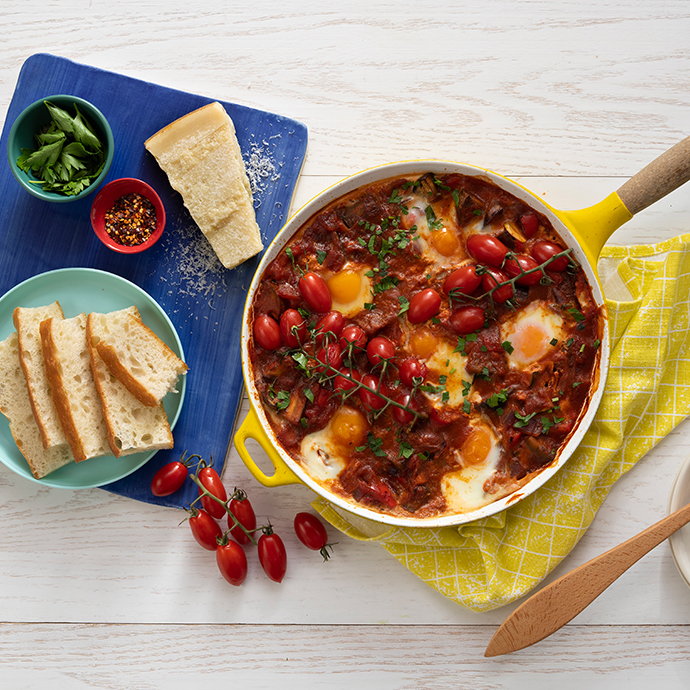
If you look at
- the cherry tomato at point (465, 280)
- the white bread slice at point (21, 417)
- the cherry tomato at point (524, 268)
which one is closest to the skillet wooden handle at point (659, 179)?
the cherry tomato at point (524, 268)

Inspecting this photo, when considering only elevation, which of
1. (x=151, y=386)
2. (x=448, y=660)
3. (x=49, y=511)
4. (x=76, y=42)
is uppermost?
(x=76, y=42)

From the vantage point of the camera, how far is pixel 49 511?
323 cm

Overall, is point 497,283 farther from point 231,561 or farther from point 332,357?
point 231,561

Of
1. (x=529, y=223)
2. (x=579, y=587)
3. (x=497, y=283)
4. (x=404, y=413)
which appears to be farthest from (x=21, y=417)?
(x=579, y=587)

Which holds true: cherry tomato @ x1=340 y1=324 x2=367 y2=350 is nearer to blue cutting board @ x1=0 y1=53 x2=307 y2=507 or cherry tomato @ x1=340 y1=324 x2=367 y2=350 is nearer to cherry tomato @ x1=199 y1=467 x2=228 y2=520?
blue cutting board @ x1=0 y1=53 x2=307 y2=507

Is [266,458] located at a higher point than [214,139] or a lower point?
lower

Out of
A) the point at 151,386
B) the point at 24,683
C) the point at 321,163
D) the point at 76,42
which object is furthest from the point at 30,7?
the point at 24,683

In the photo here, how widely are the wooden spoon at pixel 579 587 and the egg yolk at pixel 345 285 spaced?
170cm

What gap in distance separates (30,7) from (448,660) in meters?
4.33

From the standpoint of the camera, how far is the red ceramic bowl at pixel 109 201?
3.00 metres

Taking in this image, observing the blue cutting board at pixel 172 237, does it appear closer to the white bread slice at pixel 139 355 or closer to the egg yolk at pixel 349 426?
the white bread slice at pixel 139 355

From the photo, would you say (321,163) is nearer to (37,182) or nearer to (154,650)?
(37,182)

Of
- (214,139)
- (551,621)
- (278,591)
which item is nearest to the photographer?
(551,621)

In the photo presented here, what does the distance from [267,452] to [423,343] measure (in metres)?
0.93
